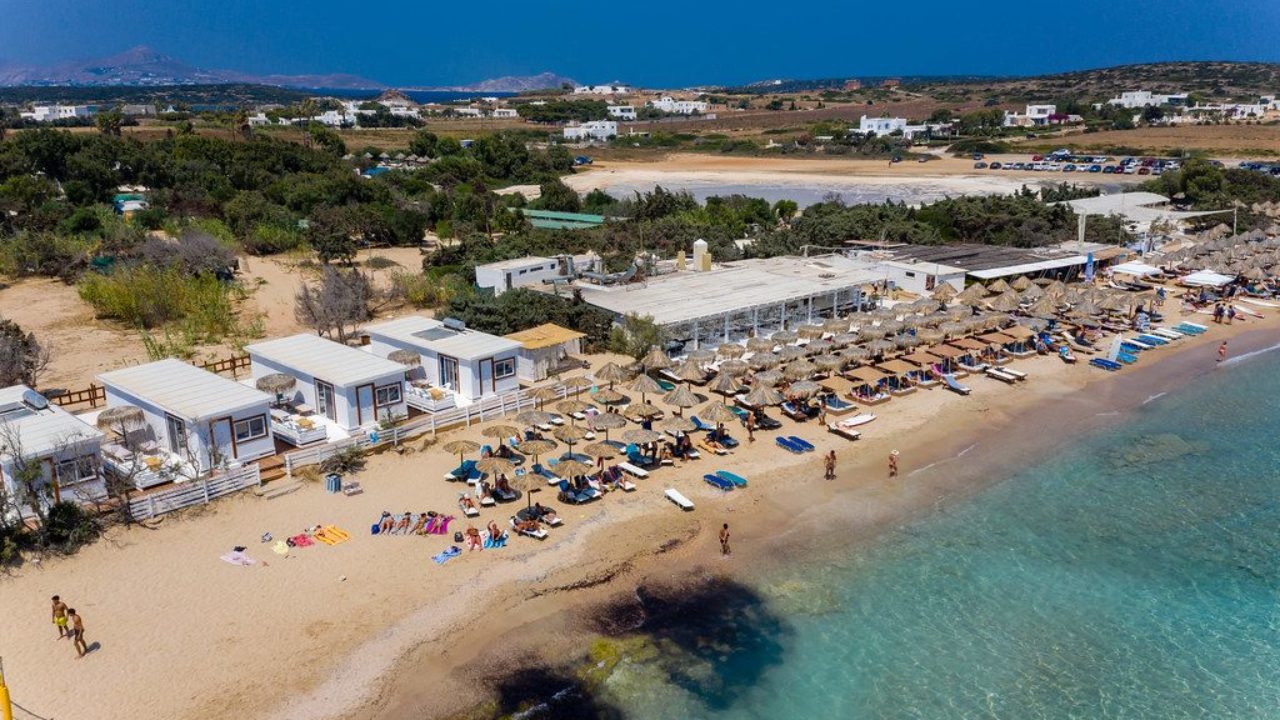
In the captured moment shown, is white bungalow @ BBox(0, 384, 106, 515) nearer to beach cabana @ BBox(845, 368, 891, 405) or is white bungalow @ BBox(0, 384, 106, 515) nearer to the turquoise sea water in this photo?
the turquoise sea water

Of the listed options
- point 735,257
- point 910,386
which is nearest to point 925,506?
point 910,386

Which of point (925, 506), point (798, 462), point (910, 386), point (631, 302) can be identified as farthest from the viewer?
point (631, 302)

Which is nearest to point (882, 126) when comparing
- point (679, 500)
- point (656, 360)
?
point (656, 360)

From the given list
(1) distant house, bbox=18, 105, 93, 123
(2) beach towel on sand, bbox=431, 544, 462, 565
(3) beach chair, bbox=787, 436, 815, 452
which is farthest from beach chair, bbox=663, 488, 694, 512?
(1) distant house, bbox=18, 105, 93, 123

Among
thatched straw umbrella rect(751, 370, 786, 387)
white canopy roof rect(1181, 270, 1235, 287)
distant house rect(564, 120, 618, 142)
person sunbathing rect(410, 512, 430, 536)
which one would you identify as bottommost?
person sunbathing rect(410, 512, 430, 536)

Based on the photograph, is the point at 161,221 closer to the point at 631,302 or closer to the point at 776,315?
the point at 631,302
